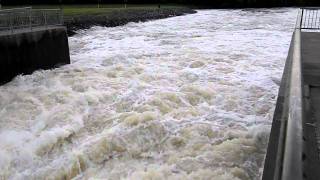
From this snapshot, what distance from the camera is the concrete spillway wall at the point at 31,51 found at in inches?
541

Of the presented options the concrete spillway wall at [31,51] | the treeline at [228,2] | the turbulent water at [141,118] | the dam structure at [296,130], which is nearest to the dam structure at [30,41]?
the concrete spillway wall at [31,51]

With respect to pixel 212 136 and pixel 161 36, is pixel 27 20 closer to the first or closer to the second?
pixel 212 136

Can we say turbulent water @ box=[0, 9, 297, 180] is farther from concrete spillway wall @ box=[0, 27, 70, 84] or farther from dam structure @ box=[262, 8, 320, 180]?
dam structure @ box=[262, 8, 320, 180]

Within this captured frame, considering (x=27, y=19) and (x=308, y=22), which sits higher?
(x=27, y=19)

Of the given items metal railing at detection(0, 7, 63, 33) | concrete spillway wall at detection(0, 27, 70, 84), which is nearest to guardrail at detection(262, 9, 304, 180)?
concrete spillway wall at detection(0, 27, 70, 84)

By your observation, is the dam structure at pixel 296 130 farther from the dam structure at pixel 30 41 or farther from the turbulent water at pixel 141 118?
the dam structure at pixel 30 41

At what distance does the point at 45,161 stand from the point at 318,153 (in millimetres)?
5353

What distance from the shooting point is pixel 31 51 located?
15047 mm

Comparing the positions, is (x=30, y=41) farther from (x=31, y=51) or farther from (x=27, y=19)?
(x=27, y=19)

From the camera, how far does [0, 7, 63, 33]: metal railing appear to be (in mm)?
15066

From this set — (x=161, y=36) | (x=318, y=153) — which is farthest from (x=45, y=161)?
(x=161, y=36)

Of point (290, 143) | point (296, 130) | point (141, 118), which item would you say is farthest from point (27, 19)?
point (290, 143)

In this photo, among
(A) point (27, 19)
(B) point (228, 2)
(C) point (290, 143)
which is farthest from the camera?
(B) point (228, 2)

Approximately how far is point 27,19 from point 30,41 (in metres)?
1.46
